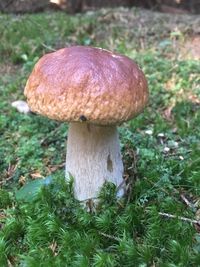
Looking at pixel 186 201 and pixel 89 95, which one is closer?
pixel 89 95

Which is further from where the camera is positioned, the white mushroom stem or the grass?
the white mushroom stem

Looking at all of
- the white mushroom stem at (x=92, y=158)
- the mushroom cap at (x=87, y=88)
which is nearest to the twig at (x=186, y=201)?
the white mushroom stem at (x=92, y=158)

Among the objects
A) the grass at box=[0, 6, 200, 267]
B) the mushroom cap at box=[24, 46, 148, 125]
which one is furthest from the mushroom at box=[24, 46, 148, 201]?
the grass at box=[0, 6, 200, 267]

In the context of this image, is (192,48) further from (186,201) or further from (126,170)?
(186,201)

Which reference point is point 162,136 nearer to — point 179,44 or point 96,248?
point 96,248

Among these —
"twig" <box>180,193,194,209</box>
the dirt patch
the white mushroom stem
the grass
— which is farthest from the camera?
the dirt patch

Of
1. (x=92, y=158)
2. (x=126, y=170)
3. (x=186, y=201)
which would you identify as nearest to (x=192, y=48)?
(x=126, y=170)

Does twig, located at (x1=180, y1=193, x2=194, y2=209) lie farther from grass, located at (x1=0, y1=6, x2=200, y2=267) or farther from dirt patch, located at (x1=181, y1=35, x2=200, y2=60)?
dirt patch, located at (x1=181, y1=35, x2=200, y2=60)
